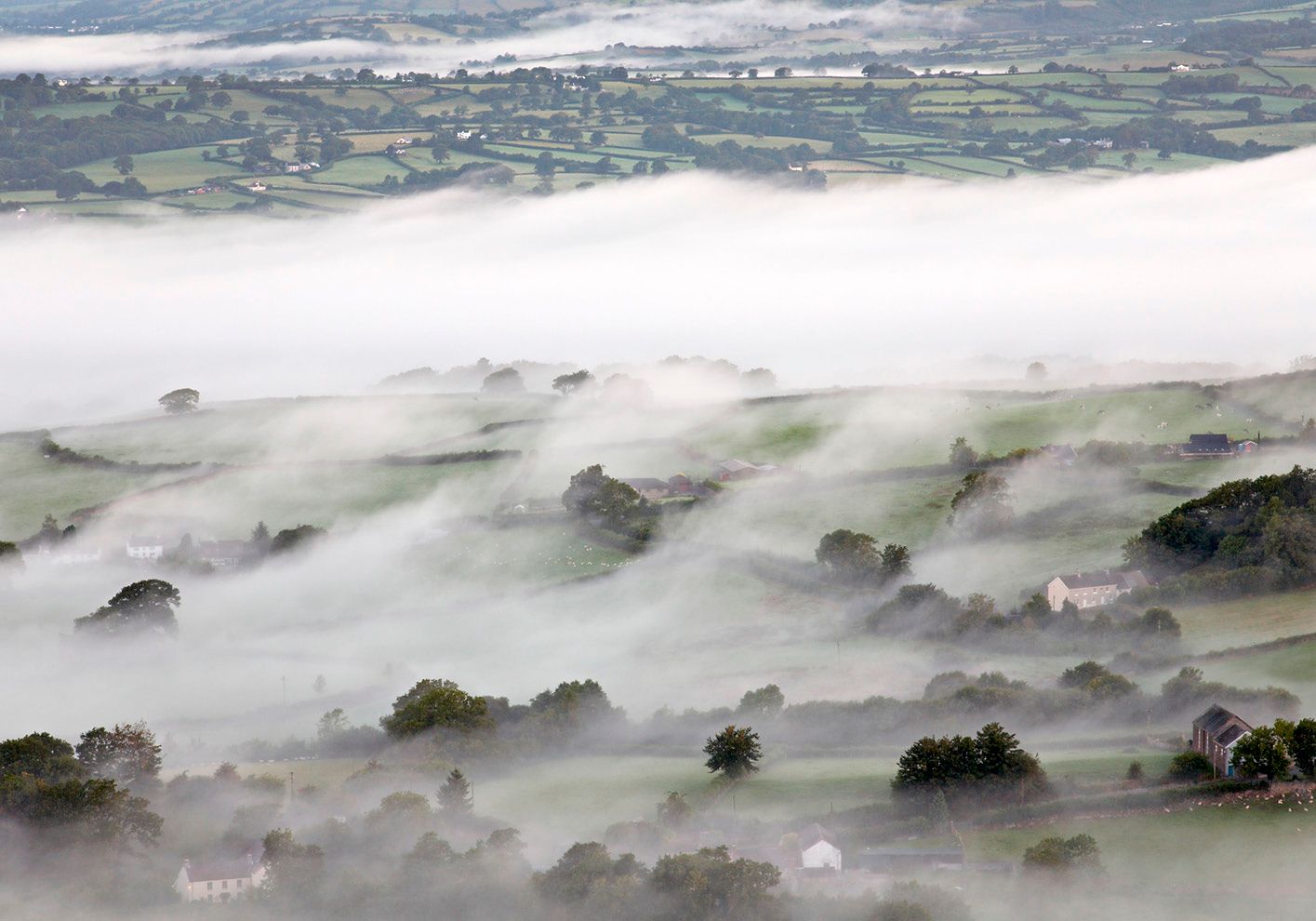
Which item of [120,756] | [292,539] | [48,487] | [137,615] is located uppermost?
[120,756]

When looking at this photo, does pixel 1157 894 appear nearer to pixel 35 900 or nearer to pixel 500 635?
pixel 35 900

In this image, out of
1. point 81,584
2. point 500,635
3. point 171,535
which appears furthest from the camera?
point 171,535

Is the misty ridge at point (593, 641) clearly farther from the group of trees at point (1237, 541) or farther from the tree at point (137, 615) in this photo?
the group of trees at point (1237, 541)

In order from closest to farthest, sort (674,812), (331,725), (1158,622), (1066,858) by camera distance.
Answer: (1066,858) → (674,812) → (331,725) → (1158,622)

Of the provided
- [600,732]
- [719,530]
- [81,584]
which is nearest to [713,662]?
[600,732]

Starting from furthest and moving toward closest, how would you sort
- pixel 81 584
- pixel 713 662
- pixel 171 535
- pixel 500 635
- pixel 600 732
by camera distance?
pixel 171 535 → pixel 81 584 → pixel 500 635 → pixel 713 662 → pixel 600 732

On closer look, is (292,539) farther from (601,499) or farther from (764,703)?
(764,703)

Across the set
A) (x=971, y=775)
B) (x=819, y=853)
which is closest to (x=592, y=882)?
(x=819, y=853)
